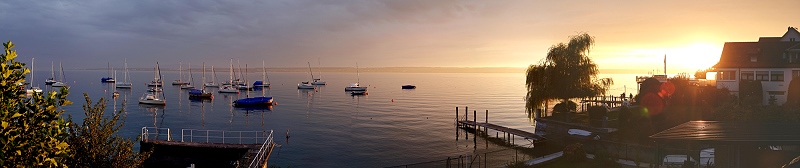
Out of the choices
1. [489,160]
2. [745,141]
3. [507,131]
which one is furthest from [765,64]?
[745,141]

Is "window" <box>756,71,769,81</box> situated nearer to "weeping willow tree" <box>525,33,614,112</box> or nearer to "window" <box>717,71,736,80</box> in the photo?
"window" <box>717,71,736,80</box>

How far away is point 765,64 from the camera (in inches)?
1983

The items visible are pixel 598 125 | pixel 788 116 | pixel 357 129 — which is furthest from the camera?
pixel 357 129

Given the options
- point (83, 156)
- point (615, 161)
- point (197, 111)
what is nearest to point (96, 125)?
point (83, 156)

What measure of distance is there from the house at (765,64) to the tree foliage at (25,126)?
190 ft

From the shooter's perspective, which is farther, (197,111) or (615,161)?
(197,111)

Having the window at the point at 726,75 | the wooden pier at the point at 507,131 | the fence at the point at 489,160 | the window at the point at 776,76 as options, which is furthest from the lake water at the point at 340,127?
the window at the point at 776,76

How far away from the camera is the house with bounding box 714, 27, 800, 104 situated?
48.9 m

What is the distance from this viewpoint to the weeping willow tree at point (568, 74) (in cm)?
5375

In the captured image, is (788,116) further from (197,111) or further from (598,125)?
(197,111)

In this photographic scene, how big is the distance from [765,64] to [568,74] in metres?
18.9

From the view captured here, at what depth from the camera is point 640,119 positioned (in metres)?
44.8

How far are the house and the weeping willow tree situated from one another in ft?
40.2

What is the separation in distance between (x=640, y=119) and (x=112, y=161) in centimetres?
4152
